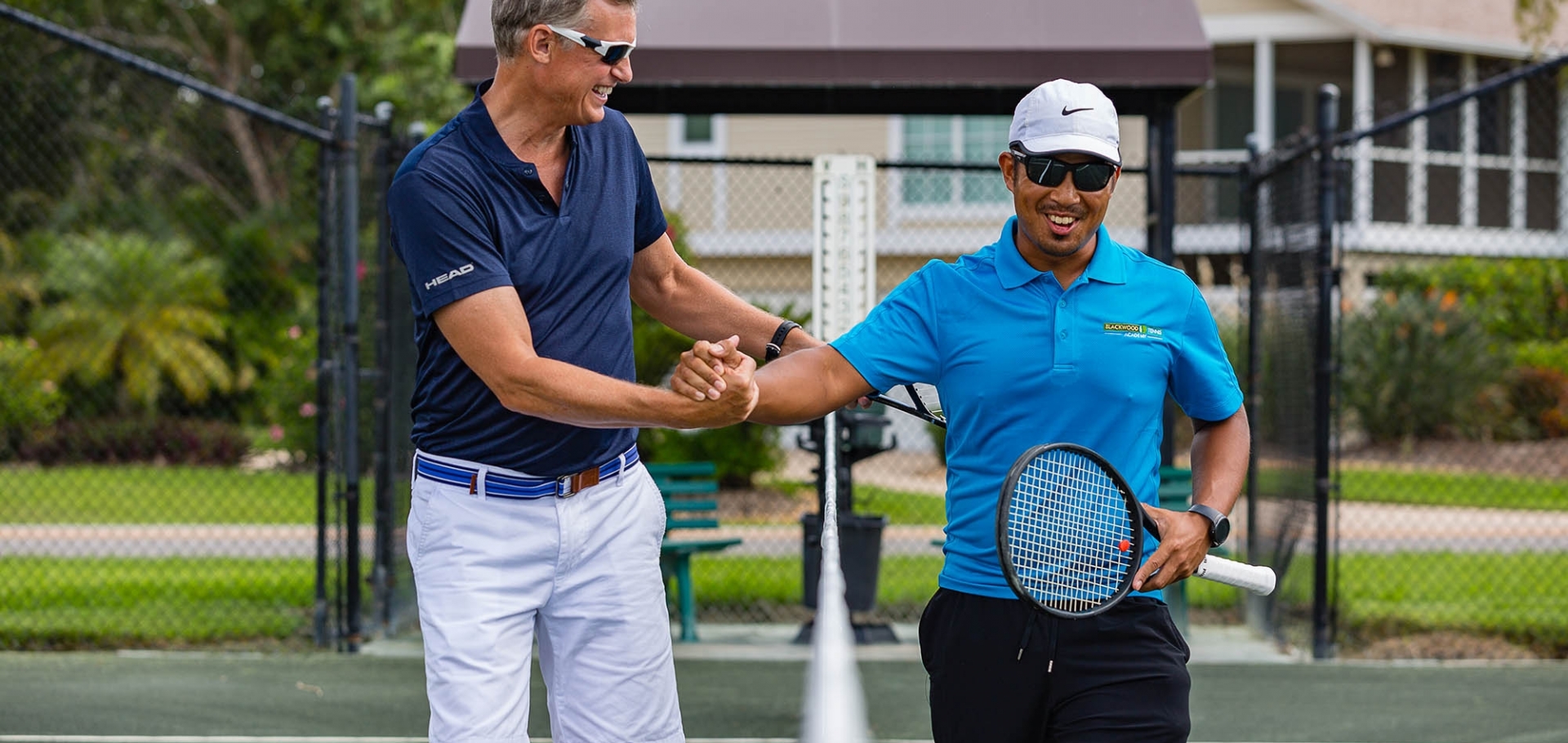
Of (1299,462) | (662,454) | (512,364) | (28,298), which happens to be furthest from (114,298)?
(512,364)

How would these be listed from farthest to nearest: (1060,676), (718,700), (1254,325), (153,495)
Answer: (153,495) < (1254,325) < (718,700) < (1060,676)

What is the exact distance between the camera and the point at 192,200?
25.1 m

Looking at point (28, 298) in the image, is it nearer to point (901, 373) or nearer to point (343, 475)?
point (343, 475)

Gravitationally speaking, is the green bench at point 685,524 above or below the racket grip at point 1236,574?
below

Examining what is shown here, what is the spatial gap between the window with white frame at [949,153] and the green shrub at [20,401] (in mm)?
9607

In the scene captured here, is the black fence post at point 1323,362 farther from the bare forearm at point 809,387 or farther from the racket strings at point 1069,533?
the racket strings at point 1069,533

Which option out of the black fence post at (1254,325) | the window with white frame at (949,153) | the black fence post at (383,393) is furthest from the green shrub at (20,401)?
the black fence post at (1254,325)

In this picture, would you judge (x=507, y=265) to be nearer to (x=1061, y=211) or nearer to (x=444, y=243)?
(x=444, y=243)

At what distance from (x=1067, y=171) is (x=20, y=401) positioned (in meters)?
17.3

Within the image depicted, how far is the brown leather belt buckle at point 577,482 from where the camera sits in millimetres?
3441

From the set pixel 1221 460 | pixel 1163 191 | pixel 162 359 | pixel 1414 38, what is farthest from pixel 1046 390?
pixel 1414 38

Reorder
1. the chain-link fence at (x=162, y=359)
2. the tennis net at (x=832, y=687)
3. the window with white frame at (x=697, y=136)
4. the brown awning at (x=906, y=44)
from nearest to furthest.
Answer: the tennis net at (x=832, y=687) < the brown awning at (x=906, y=44) < the chain-link fence at (x=162, y=359) < the window with white frame at (x=697, y=136)

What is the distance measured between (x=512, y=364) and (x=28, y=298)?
20.5 m

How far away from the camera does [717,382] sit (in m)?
3.36
